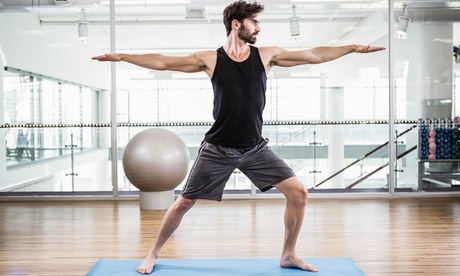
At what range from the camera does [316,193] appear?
16.9ft

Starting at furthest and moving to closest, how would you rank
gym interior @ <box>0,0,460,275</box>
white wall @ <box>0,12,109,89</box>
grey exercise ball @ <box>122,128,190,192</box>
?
white wall @ <box>0,12,109,89</box>
gym interior @ <box>0,0,460,275</box>
grey exercise ball @ <box>122,128,190,192</box>

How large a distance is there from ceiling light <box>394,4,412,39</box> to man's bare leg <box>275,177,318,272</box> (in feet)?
11.5

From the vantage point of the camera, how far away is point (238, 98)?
2.42m

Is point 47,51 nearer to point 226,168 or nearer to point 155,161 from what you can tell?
point 155,161

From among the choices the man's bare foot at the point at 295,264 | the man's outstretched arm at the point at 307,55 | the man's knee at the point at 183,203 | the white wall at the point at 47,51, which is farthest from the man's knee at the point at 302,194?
the white wall at the point at 47,51

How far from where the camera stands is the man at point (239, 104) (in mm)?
2432

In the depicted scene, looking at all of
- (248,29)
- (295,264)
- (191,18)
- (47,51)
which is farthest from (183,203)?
(47,51)

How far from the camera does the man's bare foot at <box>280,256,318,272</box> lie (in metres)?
2.58

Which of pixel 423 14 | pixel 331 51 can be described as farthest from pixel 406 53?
pixel 331 51

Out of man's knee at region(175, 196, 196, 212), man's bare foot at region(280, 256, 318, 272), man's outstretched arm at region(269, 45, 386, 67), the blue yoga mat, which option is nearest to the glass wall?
the blue yoga mat

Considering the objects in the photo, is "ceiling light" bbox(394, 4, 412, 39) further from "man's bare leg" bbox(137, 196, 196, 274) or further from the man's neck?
"man's bare leg" bbox(137, 196, 196, 274)

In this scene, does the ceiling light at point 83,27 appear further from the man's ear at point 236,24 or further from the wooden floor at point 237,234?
the man's ear at point 236,24

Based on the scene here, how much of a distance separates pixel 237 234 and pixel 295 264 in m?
0.97

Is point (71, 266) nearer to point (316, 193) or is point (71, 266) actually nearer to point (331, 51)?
point (331, 51)
